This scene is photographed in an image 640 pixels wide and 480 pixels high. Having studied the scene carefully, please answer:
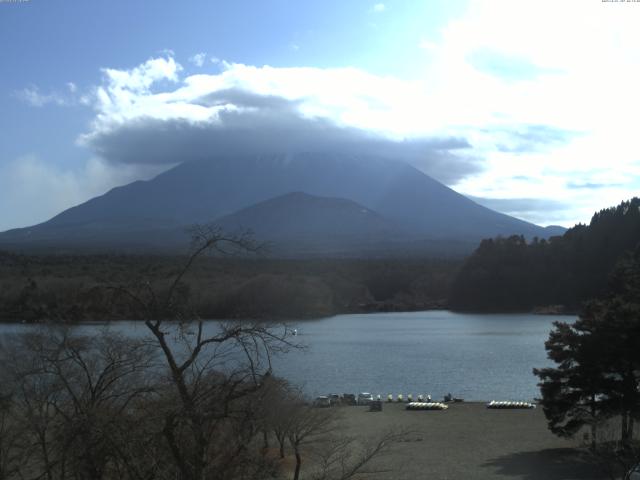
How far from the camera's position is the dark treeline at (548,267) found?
66.8 m

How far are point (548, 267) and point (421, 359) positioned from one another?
39042mm

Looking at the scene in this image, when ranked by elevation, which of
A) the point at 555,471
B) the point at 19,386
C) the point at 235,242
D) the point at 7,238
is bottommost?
the point at 555,471

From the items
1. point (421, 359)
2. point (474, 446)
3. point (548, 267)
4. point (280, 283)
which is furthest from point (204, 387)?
point (548, 267)

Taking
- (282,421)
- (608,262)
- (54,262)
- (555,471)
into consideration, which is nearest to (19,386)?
(282,421)

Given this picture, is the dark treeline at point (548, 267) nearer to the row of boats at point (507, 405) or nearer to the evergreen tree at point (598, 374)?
the row of boats at point (507, 405)

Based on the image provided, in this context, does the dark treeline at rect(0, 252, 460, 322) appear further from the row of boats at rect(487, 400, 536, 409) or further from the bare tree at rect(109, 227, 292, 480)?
the bare tree at rect(109, 227, 292, 480)

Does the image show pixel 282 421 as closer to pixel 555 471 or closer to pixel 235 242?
pixel 555 471

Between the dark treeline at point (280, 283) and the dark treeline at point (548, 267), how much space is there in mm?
7995

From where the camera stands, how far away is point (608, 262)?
6600 centimetres

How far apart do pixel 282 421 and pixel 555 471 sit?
5.61 meters

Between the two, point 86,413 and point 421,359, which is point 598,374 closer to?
point 86,413

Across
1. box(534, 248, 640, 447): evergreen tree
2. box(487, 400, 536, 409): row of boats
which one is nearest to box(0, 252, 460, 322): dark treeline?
box(487, 400, 536, 409): row of boats

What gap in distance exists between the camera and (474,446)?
17328 mm

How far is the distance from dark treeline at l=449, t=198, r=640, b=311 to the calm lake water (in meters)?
12.0
